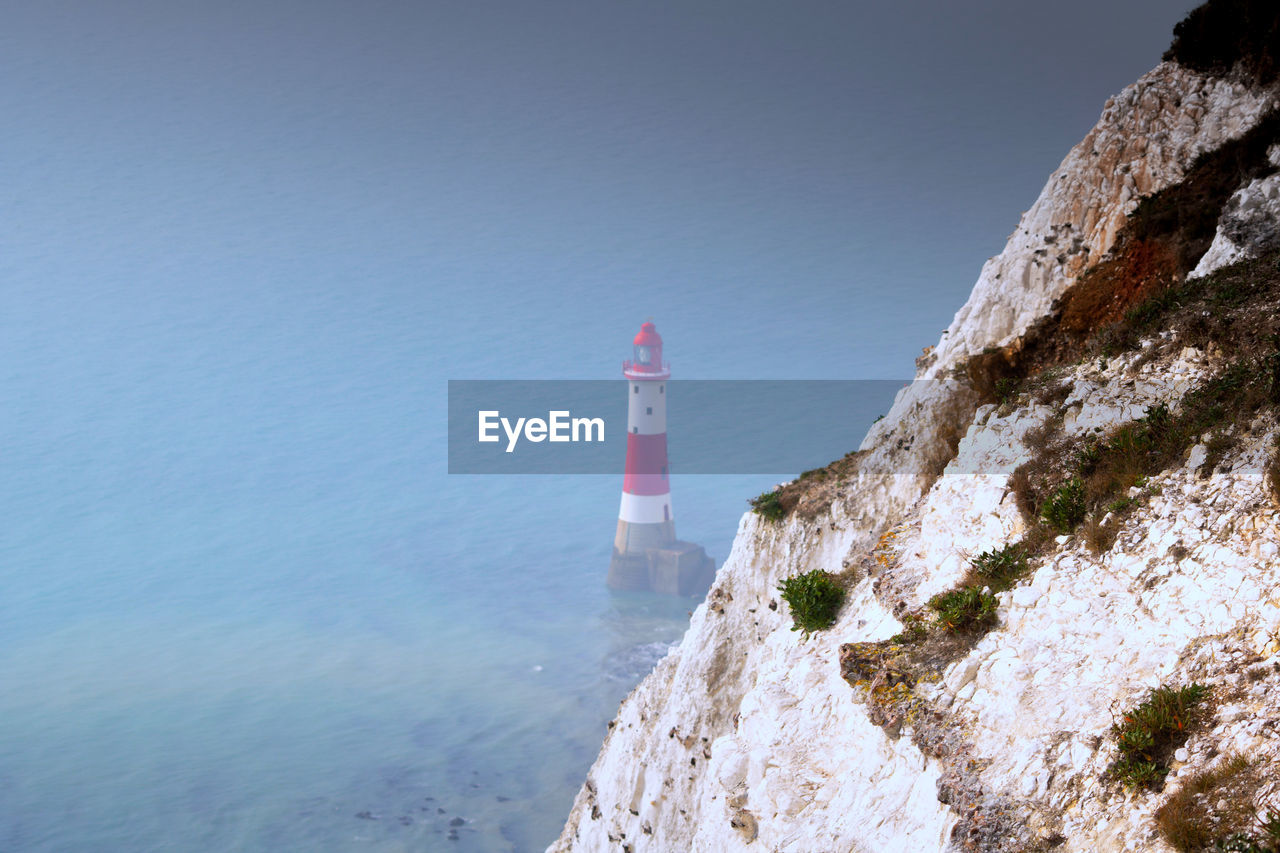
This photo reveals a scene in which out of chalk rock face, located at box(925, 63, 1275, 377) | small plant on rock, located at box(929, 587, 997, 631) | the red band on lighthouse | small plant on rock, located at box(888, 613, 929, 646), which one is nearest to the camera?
small plant on rock, located at box(929, 587, 997, 631)

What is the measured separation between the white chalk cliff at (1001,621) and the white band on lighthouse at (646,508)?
55.5m

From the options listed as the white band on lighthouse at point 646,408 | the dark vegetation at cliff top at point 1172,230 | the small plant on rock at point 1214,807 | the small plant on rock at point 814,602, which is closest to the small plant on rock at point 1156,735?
the small plant on rock at point 1214,807

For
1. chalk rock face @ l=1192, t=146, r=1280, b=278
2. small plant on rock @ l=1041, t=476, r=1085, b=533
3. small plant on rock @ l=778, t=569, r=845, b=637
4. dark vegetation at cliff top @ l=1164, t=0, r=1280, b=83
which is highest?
dark vegetation at cliff top @ l=1164, t=0, r=1280, b=83

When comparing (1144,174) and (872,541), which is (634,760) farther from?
(1144,174)

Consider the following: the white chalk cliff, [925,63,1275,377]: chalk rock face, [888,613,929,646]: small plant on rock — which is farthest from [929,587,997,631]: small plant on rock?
[925,63,1275,377]: chalk rock face

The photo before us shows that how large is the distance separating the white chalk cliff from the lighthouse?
170 feet

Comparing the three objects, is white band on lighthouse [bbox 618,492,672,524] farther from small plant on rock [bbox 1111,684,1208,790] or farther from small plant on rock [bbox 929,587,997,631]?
small plant on rock [bbox 1111,684,1208,790]

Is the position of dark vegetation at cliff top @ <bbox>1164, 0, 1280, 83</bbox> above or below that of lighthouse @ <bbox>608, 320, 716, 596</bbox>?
above

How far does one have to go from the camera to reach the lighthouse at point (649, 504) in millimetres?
77562

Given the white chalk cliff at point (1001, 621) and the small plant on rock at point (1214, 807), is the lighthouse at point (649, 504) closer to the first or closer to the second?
the white chalk cliff at point (1001, 621)

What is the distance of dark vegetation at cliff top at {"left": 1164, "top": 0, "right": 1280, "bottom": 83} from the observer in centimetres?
2020

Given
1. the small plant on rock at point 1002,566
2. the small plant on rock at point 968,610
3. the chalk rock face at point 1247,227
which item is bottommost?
the small plant on rock at point 968,610

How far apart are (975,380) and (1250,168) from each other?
247 inches

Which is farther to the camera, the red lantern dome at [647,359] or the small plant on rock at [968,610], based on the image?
the red lantern dome at [647,359]
